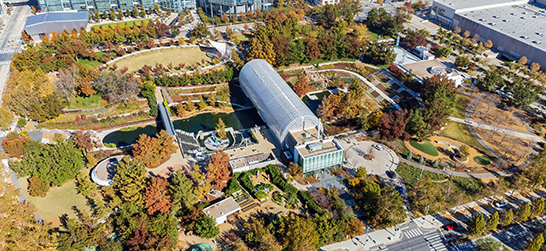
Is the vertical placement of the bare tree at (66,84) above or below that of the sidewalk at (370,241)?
above

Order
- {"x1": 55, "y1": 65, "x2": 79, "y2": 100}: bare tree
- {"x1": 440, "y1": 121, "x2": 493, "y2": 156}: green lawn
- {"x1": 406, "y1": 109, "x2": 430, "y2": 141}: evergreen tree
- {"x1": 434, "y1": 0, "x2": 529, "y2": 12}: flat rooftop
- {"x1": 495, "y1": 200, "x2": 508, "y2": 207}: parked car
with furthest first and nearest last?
{"x1": 434, "y1": 0, "x2": 529, "y2": 12}: flat rooftop
{"x1": 55, "y1": 65, "x2": 79, "y2": 100}: bare tree
{"x1": 440, "y1": 121, "x2": 493, "y2": 156}: green lawn
{"x1": 406, "y1": 109, "x2": 430, "y2": 141}: evergreen tree
{"x1": 495, "y1": 200, "x2": 508, "y2": 207}: parked car

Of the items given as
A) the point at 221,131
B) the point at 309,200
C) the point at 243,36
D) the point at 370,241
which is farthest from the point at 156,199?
the point at 243,36

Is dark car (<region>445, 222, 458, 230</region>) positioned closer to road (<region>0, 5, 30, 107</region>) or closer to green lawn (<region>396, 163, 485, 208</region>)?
green lawn (<region>396, 163, 485, 208</region>)

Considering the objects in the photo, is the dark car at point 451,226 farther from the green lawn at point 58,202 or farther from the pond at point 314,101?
the green lawn at point 58,202

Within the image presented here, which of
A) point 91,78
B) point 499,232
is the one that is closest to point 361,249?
point 499,232

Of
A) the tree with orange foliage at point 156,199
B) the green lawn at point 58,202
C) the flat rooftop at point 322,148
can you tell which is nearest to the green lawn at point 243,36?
the flat rooftop at point 322,148

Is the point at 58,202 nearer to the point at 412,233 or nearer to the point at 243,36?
the point at 412,233

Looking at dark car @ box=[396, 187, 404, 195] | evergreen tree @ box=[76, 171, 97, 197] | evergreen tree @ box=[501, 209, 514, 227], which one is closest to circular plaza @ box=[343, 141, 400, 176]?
dark car @ box=[396, 187, 404, 195]
